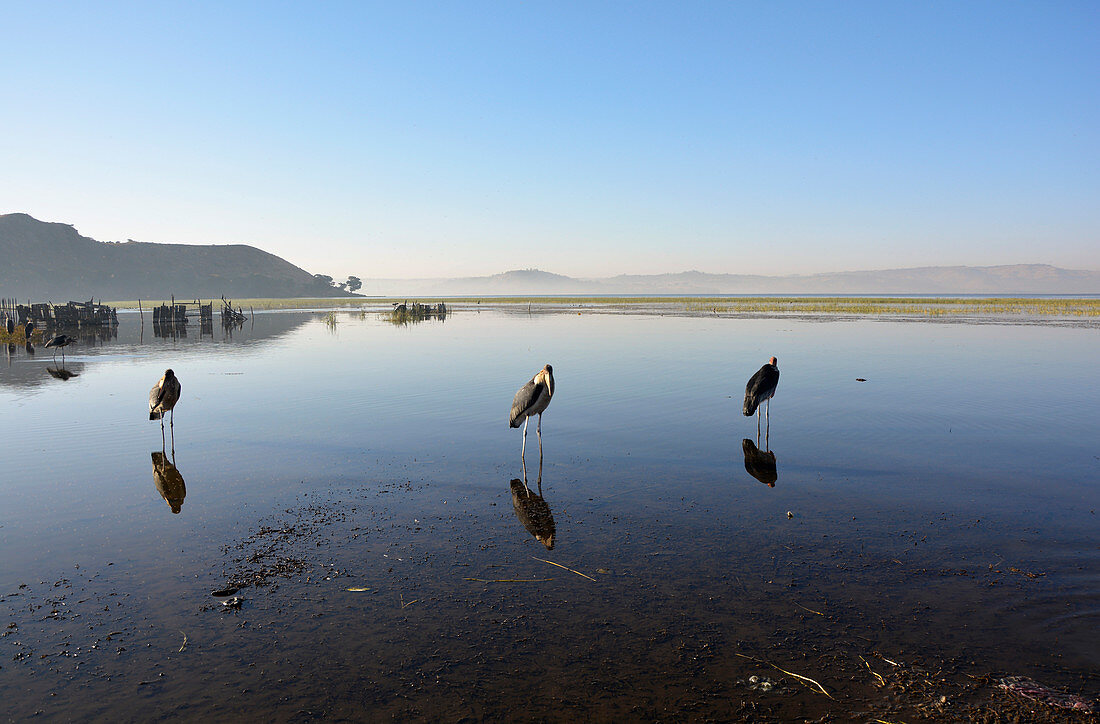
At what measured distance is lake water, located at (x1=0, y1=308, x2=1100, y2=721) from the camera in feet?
16.2

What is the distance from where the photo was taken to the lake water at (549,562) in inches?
194

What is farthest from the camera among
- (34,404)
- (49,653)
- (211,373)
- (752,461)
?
(211,373)

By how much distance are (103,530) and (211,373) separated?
18084mm

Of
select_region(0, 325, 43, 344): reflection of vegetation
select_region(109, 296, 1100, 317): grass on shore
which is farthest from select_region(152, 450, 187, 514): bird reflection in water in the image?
select_region(109, 296, 1100, 317): grass on shore

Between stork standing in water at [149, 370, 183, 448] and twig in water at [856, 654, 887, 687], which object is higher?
stork standing in water at [149, 370, 183, 448]

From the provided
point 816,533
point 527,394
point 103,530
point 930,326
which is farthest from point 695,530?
point 930,326

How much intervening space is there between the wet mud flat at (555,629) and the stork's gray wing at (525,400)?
3546 millimetres

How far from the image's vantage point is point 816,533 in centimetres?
806

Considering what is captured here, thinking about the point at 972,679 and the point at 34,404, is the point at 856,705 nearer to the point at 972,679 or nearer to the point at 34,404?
the point at 972,679

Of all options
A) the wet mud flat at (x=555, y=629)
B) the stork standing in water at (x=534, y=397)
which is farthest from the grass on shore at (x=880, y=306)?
the wet mud flat at (x=555, y=629)

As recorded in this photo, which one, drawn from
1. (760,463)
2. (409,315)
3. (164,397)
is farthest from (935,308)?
(164,397)

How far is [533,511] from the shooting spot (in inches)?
355

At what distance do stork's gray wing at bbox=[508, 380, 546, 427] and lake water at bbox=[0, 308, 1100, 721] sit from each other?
83 centimetres

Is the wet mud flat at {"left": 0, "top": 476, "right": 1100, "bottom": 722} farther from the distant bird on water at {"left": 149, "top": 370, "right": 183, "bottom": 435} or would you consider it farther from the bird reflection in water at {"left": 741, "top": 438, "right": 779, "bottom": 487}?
the distant bird on water at {"left": 149, "top": 370, "right": 183, "bottom": 435}
